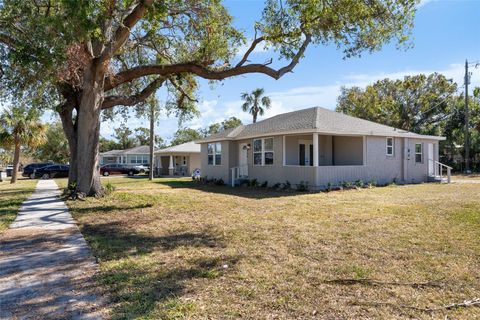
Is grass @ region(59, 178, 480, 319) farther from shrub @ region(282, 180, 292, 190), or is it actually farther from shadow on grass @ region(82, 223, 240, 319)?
shrub @ region(282, 180, 292, 190)

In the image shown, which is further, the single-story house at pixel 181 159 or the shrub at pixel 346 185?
the single-story house at pixel 181 159

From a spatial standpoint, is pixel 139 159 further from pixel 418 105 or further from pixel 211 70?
pixel 211 70

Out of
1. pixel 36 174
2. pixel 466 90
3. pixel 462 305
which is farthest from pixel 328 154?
pixel 36 174

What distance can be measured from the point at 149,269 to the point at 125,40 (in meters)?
9.95

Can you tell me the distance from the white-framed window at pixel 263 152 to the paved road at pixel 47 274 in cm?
1250

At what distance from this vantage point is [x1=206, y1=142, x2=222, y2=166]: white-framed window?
24.8 meters

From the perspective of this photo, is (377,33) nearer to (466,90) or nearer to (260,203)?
(260,203)

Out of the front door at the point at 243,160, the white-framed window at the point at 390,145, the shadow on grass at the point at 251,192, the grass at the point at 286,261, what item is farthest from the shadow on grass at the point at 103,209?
the white-framed window at the point at 390,145

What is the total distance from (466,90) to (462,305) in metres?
35.0

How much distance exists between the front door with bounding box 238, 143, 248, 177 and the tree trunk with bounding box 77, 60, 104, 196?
9773 millimetres

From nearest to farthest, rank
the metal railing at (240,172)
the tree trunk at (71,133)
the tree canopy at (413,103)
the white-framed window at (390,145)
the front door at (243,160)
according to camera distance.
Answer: the tree trunk at (71,133) < the white-framed window at (390,145) < the metal railing at (240,172) < the front door at (243,160) < the tree canopy at (413,103)

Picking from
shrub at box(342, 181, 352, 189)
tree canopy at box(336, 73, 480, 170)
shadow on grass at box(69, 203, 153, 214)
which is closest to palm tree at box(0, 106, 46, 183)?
shadow on grass at box(69, 203, 153, 214)

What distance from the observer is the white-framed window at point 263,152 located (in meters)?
20.2

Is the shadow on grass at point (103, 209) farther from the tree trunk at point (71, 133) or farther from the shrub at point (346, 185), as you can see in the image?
the shrub at point (346, 185)
